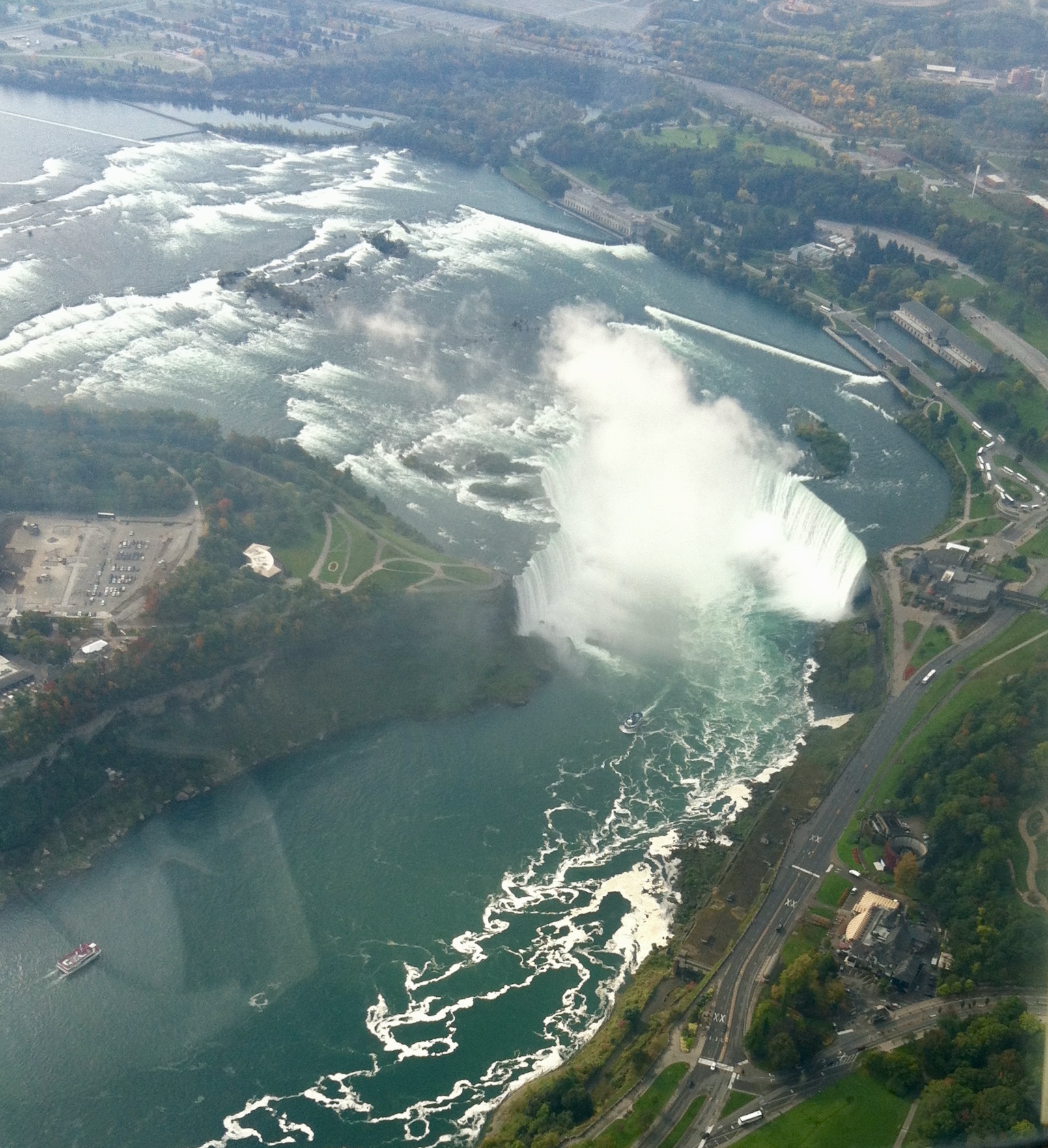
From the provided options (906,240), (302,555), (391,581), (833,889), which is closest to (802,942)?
(833,889)

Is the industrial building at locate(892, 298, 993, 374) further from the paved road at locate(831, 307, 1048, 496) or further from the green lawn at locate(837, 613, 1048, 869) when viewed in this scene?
the green lawn at locate(837, 613, 1048, 869)

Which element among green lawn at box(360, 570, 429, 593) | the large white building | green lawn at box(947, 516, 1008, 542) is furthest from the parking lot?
green lawn at box(947, 516, 1008, 542)

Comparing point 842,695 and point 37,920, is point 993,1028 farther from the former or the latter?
point 37,920

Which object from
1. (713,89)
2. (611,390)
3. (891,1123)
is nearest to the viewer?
(891,1123)

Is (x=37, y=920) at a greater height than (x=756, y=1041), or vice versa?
(x=756, y=1041)

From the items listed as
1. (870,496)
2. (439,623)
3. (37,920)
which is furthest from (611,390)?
(37,920)

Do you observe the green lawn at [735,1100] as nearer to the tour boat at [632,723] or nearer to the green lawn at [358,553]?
the tour boat at [632,723]
